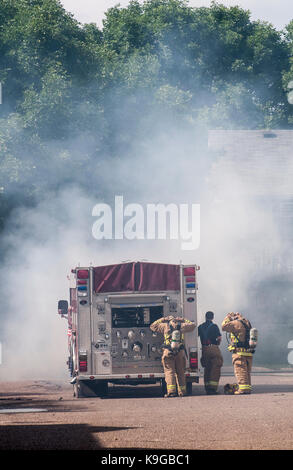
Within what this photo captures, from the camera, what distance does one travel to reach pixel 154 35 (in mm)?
51094

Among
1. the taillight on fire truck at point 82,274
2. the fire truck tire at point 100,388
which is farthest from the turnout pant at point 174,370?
the taillight on fire truck at point 82,274

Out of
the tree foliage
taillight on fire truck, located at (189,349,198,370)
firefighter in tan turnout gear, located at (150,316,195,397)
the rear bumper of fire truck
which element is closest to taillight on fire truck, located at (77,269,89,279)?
firefighter in tan turnout gear, located at (150,316,195,397)

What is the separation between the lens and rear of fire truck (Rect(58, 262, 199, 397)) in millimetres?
17594

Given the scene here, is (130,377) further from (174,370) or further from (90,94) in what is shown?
(90,94)

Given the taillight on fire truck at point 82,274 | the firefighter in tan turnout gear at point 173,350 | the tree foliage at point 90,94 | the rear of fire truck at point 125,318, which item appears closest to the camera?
the firefighter in tan turnout gear at point 173,350

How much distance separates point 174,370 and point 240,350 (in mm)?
1499

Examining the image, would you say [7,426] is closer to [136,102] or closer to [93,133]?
[93,133]

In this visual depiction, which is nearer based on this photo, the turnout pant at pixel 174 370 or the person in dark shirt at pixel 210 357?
the turnout pant at pixel 174 370

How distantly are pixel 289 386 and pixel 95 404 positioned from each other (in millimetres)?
5350

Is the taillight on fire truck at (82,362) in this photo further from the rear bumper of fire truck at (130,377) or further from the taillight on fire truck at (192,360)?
the taillight on fire truck at (192,360)

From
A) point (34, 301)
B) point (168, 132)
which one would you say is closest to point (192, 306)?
point (34, 301)

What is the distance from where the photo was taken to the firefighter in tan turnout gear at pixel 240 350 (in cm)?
1784

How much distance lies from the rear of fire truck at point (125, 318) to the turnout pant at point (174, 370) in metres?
0.25

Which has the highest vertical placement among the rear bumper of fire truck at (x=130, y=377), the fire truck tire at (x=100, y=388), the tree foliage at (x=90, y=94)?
the tree foliage at (x=90, y=94)
